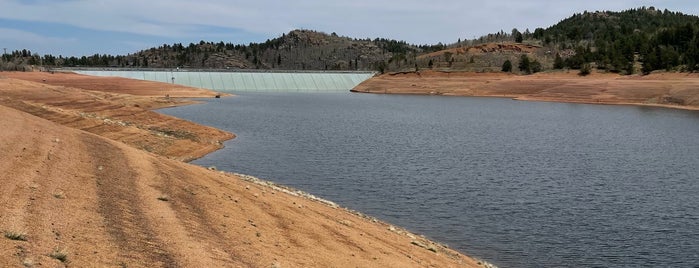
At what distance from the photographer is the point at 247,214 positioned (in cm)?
2050

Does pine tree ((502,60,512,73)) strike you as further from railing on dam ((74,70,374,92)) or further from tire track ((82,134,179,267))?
tire track ((82,134,179,267))

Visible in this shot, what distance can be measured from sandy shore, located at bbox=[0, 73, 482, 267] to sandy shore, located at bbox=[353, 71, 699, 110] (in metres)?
100

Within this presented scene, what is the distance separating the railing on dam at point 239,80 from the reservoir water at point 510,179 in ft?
347

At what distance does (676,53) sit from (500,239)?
13585 cm

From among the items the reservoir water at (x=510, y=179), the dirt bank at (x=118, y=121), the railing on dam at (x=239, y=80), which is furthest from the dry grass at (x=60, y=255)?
the railing on dam at (x=239, y=80)

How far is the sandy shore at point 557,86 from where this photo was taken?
116562 mm

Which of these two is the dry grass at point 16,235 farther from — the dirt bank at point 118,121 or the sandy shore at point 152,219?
the dirt bank at point 118,121

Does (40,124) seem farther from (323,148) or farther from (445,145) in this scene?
(445,145)

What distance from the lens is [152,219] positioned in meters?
16.6

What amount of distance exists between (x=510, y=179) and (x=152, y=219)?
2613 centimetres

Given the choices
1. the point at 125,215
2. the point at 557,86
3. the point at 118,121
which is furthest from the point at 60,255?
the point at 557,86

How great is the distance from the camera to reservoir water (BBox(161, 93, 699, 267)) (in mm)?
24609

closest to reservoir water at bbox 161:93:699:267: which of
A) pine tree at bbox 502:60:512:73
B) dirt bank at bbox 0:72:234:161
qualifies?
dirt bank at bbox 0:72:234:161

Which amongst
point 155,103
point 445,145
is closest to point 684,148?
point 445,145
